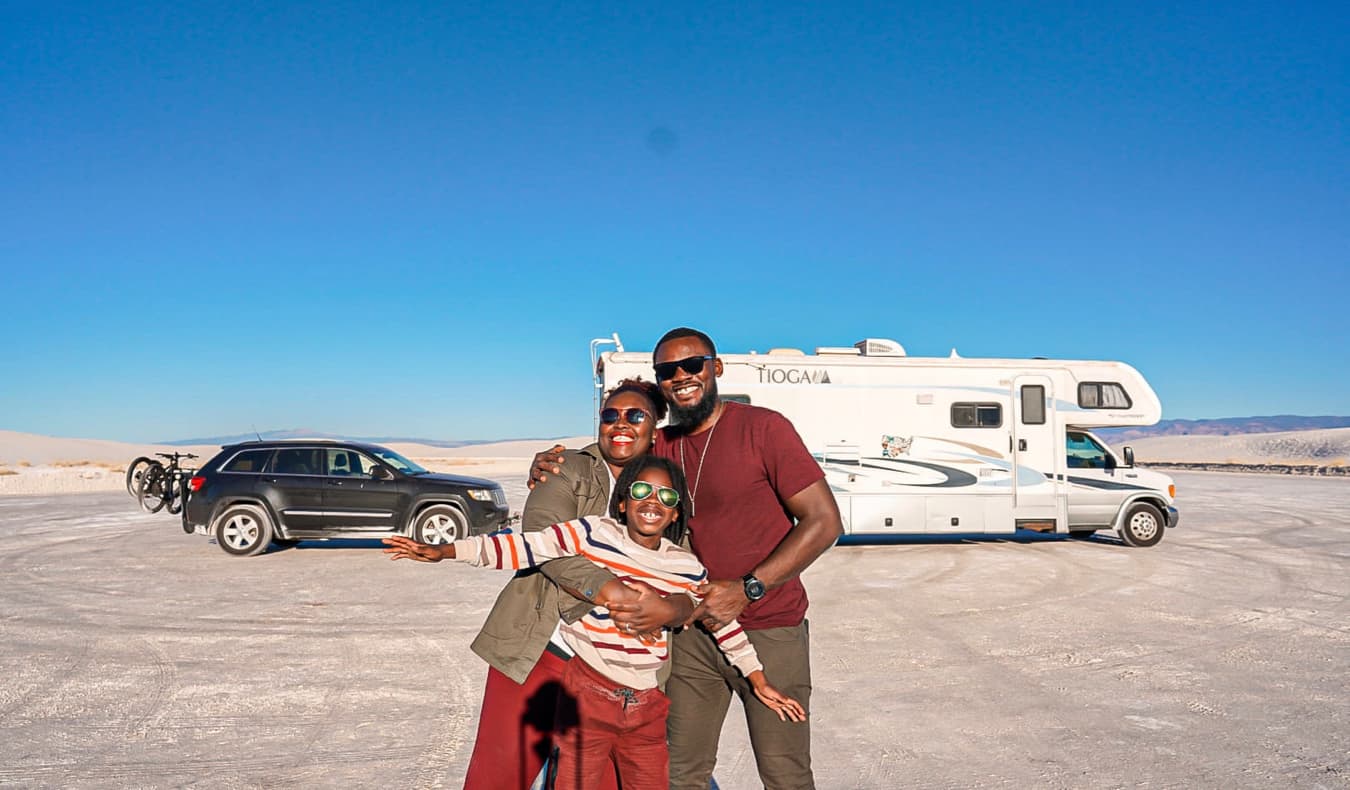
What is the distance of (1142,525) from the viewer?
13125 mm

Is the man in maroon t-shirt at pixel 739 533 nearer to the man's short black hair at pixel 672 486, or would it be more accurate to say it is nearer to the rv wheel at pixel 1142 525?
the man's short black hair at pixel 672 486

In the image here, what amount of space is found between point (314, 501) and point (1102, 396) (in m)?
11.7

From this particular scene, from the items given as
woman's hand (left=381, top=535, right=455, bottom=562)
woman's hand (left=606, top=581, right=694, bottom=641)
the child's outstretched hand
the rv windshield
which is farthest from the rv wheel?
woman's hand (left=381, top=535, right=455, bottom=562)

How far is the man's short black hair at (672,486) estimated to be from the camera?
2836mm

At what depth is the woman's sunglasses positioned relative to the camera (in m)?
2.76

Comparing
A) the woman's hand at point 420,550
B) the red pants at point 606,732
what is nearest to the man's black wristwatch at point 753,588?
the red pants at point 606,732

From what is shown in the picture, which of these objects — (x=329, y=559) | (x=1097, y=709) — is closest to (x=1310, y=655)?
(x=1097, y=709)

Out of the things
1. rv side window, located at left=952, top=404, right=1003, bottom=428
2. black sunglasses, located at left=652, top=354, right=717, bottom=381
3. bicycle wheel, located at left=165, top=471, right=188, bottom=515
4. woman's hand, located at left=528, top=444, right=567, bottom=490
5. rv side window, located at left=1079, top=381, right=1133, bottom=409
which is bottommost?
bicycle wheel, located at left=165, top=471, right=188, bottom=515

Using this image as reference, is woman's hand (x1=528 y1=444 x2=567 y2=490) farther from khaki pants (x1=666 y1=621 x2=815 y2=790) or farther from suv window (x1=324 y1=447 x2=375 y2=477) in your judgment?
suv window (x1=324 y1=447 x2=375 y2=477)

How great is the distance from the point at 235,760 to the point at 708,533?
3.21 metres

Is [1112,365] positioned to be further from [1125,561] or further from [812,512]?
[812,512]

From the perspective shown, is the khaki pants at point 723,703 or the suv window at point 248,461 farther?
the suv window at point 248,461

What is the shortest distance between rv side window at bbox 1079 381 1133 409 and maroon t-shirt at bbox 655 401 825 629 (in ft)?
38.4

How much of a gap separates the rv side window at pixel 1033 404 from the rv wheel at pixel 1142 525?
197 cm
